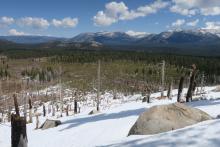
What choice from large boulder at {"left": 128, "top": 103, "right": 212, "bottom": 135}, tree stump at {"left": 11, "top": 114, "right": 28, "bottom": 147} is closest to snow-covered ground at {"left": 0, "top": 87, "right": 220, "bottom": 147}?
large boulder at {"left": 128, "top": 103, "right": 212, "bottom": 135}

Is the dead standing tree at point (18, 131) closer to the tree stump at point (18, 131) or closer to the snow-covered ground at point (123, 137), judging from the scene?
the tree stump at point (18, 131)

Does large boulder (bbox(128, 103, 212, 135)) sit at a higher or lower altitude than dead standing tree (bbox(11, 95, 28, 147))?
lower

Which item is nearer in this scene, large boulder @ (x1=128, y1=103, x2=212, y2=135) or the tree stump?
the tree stump

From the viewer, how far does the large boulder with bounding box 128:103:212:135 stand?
1703cm

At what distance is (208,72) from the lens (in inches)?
7101

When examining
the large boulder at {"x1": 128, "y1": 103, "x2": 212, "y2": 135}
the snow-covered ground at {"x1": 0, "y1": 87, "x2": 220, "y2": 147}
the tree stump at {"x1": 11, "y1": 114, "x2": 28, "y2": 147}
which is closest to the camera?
the snow-covered ground at {"x1": 0, "y1": 87, "x2": 220, "y2": 147}

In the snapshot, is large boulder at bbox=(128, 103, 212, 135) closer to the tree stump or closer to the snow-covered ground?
the snow-covered ground

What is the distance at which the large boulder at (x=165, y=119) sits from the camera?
671 inches

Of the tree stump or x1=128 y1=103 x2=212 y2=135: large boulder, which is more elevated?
the tree stump

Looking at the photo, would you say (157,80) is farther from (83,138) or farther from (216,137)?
(216,137)

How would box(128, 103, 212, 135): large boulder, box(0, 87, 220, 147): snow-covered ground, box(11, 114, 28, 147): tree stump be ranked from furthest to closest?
1. box(128, 103, 212, 135): large boulder
2. box(11, 114, 28, 147): tree stump
3. box(0, 87, 220, 147): snow-covered ground

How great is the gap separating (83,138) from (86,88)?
486 ft

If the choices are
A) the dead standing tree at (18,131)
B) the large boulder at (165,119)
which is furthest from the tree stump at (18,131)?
the large boulder at (165,119)

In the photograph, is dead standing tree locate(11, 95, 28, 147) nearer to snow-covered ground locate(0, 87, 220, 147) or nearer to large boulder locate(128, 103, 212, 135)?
snow-covered ground locate(0, 87, 220, 147)
